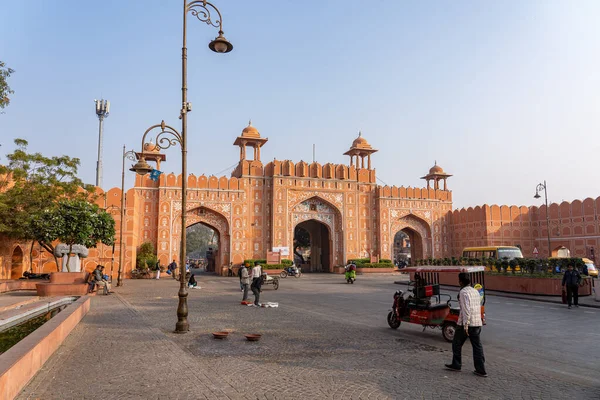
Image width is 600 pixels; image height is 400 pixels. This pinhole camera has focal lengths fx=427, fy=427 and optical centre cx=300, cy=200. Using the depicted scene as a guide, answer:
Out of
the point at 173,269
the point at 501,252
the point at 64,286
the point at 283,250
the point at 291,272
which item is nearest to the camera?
the point at 64,286

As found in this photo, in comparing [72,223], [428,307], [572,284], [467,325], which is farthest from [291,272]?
[467,325]

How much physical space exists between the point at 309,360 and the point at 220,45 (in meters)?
6.00

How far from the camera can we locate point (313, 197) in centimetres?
3522

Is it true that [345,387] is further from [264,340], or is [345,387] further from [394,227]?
[394,227]

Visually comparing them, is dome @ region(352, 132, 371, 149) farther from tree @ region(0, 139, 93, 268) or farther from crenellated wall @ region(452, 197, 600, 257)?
tree @ region(0, 139, 93, 268)

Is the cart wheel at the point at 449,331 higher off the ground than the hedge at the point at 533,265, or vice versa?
the hedge at the point at 533,265

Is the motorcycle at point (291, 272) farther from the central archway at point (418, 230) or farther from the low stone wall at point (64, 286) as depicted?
the low stone wall at point (64, 286)

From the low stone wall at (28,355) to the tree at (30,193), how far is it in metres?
11.5

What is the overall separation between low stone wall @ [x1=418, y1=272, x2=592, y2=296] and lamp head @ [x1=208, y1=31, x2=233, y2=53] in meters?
13.6

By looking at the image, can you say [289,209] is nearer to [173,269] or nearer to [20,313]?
[173,269]

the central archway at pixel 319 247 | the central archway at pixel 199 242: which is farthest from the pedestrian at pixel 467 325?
the central archway at pixel 199 242

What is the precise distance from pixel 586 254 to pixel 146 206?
32568 mm

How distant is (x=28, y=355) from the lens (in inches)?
184

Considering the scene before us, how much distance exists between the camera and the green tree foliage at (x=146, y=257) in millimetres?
28094
